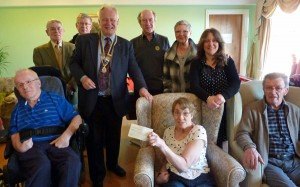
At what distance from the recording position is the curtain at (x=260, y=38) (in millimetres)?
5699

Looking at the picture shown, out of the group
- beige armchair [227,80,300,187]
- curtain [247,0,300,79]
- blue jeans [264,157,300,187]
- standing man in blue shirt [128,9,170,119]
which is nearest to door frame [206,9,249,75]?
curtain [247,0,300,79]

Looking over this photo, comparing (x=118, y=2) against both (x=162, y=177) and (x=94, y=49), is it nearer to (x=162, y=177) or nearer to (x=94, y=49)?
(x=94, y=49)

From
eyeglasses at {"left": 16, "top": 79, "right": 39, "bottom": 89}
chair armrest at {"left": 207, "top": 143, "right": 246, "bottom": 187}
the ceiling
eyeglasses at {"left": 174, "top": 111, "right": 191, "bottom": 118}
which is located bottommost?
chair armrest at {"left": 207, "top": 143, "right": 246, "bottom": 187}

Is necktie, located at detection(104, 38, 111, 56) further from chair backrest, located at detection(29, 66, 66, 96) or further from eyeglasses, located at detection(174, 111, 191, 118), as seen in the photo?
eyeglasses, located at detection(174, 111, 191, 118)

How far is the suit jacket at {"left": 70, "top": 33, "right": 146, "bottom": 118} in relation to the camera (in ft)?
7.57

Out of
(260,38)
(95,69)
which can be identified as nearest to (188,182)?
(95,69)

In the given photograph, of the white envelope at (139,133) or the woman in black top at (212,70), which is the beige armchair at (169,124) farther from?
the white envelope at (139,133)

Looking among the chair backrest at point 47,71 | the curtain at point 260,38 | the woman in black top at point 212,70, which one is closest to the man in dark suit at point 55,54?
the chair backrest at point 47,71

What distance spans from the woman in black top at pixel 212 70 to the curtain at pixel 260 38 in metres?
3.94

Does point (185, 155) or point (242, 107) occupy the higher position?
point (242, 107)

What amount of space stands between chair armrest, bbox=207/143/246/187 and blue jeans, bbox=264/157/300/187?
256mm

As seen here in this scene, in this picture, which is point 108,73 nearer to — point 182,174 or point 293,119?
point 182,174

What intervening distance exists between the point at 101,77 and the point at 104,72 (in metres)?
0.05

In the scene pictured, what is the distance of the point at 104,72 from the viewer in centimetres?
233
